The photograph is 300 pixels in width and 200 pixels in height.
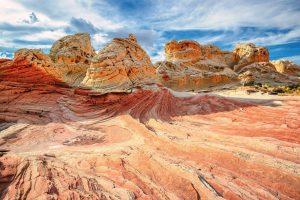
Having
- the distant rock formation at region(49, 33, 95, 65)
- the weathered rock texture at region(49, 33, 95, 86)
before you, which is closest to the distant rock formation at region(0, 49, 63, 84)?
the weathered rock texture at region(49, 33, 95, 86)

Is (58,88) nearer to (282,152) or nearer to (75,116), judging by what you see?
(75,116)

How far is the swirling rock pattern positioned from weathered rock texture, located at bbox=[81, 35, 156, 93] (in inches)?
41.9

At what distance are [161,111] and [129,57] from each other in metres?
4.58

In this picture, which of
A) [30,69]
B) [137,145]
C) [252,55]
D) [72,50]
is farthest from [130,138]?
[252,55]

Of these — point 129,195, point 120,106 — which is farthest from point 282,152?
point 120,106

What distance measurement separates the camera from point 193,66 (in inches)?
1318

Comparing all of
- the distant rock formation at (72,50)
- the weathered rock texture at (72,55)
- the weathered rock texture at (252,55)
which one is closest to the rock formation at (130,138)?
the weathered rock texture at (72,55)

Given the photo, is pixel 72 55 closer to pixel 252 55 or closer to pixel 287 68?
pixel 252 55

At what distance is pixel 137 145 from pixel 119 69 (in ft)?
20.4

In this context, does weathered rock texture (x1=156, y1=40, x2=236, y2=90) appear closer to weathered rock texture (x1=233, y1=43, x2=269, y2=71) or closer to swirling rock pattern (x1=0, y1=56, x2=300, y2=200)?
weathered rock texture (x1=233, y1=43, x2=269, y2=71)

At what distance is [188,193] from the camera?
3.60m

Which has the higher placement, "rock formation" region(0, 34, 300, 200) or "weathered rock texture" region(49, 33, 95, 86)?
"weathered rock texture" region(49, 33, 95, 86)

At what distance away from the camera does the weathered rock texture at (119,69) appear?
10.7m

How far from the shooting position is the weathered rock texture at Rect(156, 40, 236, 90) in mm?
29344
